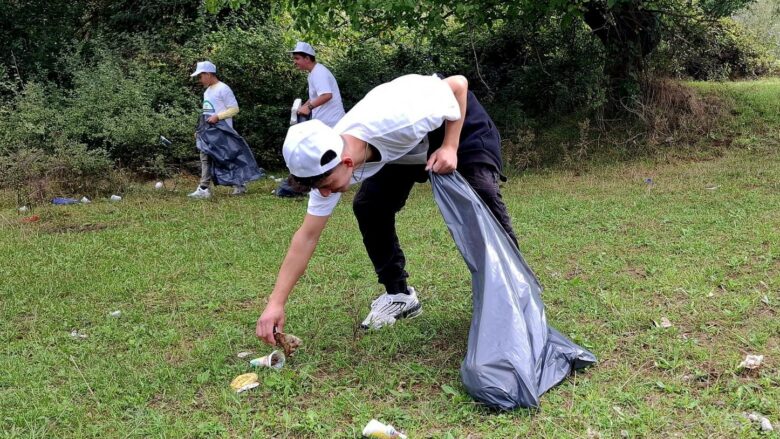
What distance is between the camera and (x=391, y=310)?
3424 mm

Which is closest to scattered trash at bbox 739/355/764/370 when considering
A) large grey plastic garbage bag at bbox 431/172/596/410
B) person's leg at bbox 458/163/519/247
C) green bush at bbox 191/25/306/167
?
large grey plastic garbage bag at bbox 431/172/596/410

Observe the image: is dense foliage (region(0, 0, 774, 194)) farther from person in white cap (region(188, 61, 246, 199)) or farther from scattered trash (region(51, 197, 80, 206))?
person in white cap (region(188, 61, 246, 199))

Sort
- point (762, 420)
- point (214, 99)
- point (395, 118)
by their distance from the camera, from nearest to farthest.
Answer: point (762, 420)
point (395, 118)
point (214, 99)

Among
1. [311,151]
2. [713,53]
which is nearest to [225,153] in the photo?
[311,151]

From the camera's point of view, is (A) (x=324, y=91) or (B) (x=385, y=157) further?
(A) (x=324, y=91)

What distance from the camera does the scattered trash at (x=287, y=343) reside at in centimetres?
278

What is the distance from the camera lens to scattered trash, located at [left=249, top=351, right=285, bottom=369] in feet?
9.77

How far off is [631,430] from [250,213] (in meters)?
4.78

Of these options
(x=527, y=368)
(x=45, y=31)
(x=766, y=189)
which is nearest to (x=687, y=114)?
(x=766, y=189)

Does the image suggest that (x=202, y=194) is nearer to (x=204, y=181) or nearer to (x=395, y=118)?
(x=204, y=181)

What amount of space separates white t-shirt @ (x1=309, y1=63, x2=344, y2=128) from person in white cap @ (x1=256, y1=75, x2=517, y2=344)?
383cm

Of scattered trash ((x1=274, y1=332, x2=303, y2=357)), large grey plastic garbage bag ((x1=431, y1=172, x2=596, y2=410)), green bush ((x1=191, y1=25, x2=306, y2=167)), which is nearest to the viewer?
large grey plastic garbage bag ((x1=431, y1=172, x2=596, y2=410))

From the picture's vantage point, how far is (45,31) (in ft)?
36.0

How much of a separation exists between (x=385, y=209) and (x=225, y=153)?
178 inches
